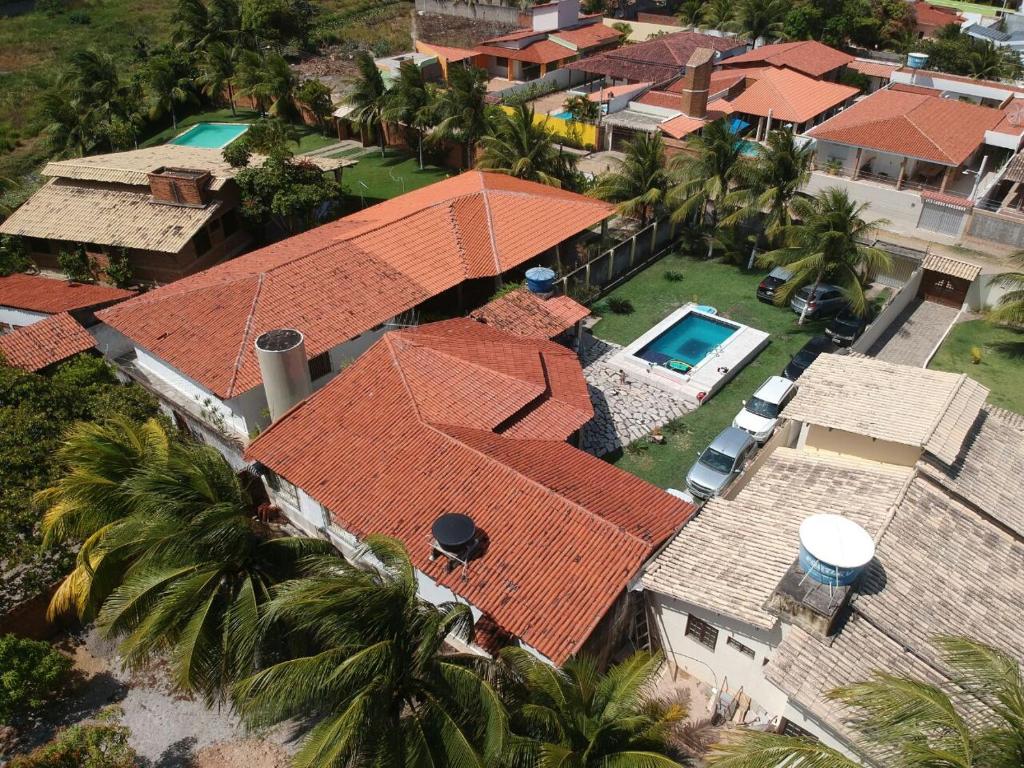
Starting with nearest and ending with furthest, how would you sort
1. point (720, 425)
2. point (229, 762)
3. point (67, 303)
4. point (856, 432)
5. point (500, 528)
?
1. point (229, 762)
2. point (500, 528)
3. point (856, 432)
4. point (720, 425)
5. point (67, 303)

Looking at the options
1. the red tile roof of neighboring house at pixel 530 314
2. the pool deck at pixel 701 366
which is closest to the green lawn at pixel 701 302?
the pool deck at pixel 701 366

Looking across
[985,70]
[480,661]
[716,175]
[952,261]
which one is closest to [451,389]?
[480,661]

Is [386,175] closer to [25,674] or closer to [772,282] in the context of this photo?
[772,282]

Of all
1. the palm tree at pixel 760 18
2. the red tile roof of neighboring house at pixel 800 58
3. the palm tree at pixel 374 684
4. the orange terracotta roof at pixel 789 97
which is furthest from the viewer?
the palm tree at pixel 760 18

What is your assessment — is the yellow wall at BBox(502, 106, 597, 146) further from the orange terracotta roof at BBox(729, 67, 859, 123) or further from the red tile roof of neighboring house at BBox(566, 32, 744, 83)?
the orange terracotta roof at BBox(729, 67, 859, 123)

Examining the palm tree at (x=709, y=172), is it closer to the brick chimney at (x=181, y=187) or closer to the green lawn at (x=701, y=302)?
the green lawn at (x=701, y=302)

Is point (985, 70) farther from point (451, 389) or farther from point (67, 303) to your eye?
point (67, 303)

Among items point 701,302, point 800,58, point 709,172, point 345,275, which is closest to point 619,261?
point 701,302
